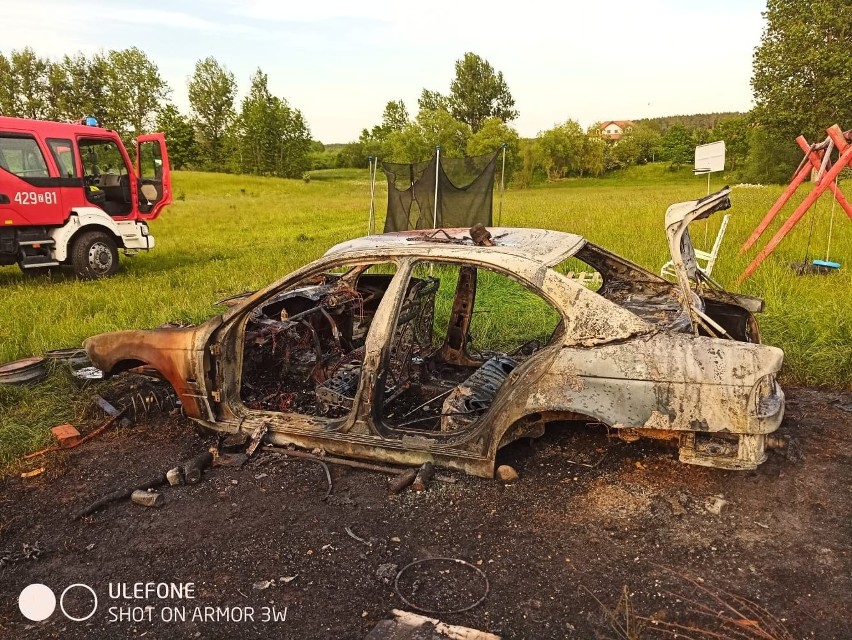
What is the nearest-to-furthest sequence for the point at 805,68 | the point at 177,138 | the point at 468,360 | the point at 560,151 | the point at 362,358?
the point at 362,358 → the point at 468,360 → the point at 805,68 → the point at 560,151 → the point at 177,138

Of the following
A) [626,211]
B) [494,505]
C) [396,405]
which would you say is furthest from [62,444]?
[626,211]

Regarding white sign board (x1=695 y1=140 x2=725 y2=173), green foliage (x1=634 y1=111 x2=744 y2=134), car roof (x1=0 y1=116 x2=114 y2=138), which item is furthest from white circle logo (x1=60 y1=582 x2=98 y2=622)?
green foliage (x1=634 y1=111 x2=744 y2=134)

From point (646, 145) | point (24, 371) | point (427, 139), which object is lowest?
point (24, 371)

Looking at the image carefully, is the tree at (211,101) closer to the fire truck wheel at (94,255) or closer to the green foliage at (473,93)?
the green foliage at (473,93)

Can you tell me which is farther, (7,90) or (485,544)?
(7,90)

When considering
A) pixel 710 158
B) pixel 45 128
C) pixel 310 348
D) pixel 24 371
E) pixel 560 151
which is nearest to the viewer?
pixel 310 348

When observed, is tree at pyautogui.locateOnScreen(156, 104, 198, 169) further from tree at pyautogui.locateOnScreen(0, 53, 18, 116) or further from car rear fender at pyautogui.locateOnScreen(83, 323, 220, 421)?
car rear fender at pyautogui.locateOnScreen(83, 323, 220, 421)

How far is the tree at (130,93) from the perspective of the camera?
52812 mm

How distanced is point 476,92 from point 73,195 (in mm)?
81430

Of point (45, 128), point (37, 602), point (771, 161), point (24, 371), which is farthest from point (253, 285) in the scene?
point (771, 161)

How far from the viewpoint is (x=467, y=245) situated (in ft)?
11.9

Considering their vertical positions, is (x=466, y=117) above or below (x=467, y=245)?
above

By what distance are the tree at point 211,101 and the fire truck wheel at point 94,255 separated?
68.5 metres

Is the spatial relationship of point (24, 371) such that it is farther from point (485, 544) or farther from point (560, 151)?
point (560, 151)
